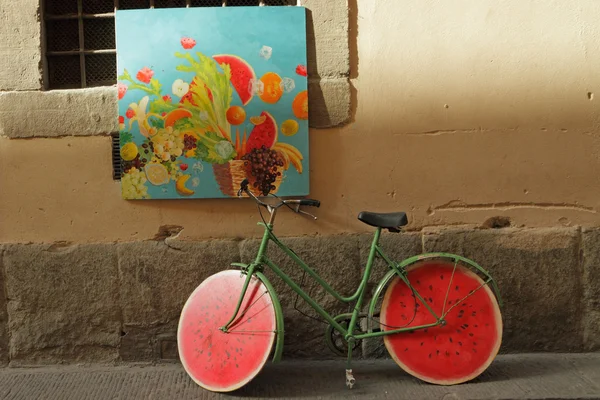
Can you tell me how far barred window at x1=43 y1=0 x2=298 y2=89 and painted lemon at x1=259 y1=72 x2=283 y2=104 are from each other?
51cm

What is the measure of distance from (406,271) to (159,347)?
5.33ft

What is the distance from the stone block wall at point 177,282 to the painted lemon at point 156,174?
39 cm

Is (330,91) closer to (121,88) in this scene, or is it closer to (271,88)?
(271,88)

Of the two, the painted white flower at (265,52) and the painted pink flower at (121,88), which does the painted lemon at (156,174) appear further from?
the painted white flower at (265,52)

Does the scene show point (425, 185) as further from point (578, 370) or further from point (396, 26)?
point (578, 370)

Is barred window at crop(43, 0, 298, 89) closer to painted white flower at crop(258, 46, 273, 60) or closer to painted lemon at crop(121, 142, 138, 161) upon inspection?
painted white flower at crop(258, 46, 273, 60)

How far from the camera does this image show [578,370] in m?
3.96

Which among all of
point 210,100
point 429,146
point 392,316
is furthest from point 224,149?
point 392,316

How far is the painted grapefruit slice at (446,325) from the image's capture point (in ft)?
12.5

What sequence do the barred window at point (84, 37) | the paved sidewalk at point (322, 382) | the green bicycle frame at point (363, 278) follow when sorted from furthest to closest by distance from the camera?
the barred window at point (84, 37) → the green bicycle frame at point (363, 278) → the paved sidewalk at point (322, 382)

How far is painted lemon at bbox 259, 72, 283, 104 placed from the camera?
413 cm

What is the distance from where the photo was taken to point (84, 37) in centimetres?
432

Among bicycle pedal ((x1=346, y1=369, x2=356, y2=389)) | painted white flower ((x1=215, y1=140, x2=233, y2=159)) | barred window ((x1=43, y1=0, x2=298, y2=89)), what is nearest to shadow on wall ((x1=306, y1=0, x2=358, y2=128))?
barred window ((x1=43, y1=0, x2=298, y2=89))

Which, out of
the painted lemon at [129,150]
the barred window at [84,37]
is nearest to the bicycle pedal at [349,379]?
the painted lemon at [129,150]
